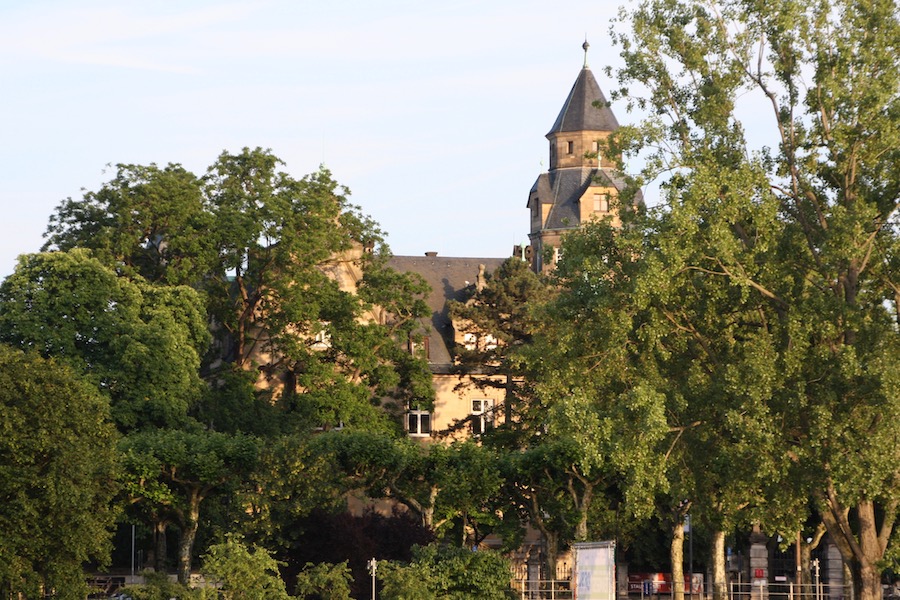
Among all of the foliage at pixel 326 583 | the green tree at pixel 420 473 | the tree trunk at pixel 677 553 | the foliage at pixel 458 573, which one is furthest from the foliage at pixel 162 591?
the tree trunk at pixel 677 553

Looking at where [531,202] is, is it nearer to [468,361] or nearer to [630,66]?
[468,361]

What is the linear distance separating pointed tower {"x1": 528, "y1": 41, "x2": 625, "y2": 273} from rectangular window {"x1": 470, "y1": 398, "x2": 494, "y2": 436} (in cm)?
1187

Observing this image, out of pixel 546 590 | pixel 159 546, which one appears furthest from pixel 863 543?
pixel 159 546

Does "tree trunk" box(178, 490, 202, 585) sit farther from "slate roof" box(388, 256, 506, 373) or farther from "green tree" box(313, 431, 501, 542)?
"slate roof" box(388, 256, 506, 373)

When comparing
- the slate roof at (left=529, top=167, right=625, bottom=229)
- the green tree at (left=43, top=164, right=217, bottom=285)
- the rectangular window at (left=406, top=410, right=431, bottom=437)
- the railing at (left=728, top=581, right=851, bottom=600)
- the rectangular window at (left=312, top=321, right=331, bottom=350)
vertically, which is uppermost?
the slate roof at (left=529, top=167, right=625, bottom=229)

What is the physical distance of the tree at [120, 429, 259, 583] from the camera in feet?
186

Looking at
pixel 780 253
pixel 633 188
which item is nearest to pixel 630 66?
pixel 633 188

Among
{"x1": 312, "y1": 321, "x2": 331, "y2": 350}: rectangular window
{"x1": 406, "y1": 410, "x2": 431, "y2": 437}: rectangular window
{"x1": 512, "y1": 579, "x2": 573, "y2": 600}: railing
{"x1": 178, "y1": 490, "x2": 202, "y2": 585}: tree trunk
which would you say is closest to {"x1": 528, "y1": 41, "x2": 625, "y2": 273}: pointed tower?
{"x1": 406, "y1": 410, "x2": 431, "y2": 437}: rectangular window

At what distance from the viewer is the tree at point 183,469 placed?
2233 inches

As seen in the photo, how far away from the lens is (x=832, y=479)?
3444cm

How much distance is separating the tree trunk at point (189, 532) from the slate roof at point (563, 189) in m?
42.0

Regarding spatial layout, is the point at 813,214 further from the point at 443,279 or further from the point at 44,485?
the point at 443,279

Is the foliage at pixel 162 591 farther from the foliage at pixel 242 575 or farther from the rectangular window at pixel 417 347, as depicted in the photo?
the rectangular window at pixel 417 347

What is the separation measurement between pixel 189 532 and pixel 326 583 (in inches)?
482
